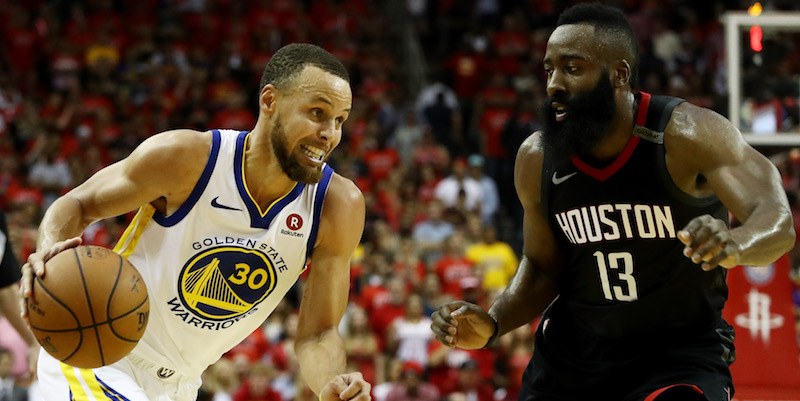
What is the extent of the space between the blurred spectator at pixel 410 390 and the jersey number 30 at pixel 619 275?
17.2 feet

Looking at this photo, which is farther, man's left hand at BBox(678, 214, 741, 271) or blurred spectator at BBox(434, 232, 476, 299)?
blurred spectator at BBox(434, 232, 476, 299)

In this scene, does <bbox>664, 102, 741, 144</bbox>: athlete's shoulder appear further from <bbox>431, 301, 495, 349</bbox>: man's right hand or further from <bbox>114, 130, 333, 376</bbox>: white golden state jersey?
<bbox>114, 130, 333, 376</bbox>: white golden state jersey

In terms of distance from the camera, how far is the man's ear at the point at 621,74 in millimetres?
3781

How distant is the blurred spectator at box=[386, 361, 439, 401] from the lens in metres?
8.88

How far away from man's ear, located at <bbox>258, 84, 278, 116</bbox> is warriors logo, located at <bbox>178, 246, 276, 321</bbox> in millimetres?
605

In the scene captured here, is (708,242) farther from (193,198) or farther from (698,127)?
(193,198)

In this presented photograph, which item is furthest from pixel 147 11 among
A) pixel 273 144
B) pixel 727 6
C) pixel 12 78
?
pixel 273 144

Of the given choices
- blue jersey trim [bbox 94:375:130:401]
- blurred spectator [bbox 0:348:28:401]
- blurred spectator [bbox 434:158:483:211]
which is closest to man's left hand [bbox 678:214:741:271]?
blue jersey trim [bbox 94:375:130:401]

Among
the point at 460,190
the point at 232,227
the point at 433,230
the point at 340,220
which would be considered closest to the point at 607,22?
the point at 340,220

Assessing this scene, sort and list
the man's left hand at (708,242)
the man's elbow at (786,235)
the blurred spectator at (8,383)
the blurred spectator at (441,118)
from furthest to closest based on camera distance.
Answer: the blurred spectator at (441,118), the blurred spectator at (8,383), the man's elbow at (786,235), the man's left hand at (708,242)

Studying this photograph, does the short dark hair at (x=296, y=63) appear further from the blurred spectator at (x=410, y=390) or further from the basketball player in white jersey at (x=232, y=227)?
the blurred spectator at (x=410, y=390)

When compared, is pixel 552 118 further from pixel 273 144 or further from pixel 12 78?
pixel 12 78

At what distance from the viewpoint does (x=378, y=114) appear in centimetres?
1427

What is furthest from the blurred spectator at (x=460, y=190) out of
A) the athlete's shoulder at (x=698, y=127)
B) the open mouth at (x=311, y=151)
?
the athlete's shoulder at (x=698, y=127)
